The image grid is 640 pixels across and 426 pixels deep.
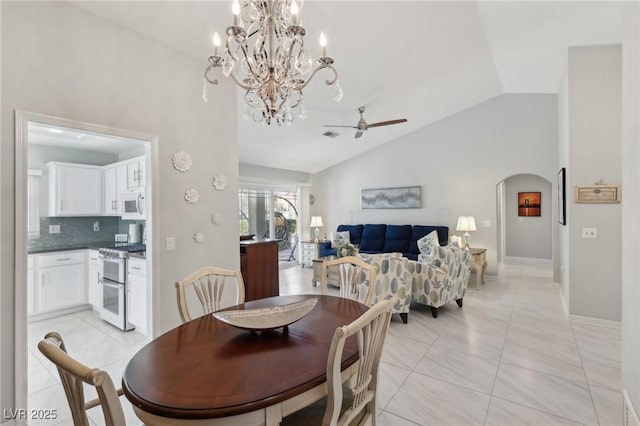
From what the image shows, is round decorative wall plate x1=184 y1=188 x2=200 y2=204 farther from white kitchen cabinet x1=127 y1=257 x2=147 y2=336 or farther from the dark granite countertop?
the dark granite countertop

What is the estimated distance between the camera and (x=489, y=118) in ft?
19.3

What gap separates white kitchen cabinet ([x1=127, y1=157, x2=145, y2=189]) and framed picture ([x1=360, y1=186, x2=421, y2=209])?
490 cm

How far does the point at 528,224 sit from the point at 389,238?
Answer: 12.3 feet

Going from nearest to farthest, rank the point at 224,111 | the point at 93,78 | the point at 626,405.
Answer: the point at 626,405 < the point at 93,78 < the point at 224,111

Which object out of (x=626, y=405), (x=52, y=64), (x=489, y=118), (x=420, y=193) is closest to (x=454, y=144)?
(x=489, y=118)

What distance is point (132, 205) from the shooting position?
13.6 feet

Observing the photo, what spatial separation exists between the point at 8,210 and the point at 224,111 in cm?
200

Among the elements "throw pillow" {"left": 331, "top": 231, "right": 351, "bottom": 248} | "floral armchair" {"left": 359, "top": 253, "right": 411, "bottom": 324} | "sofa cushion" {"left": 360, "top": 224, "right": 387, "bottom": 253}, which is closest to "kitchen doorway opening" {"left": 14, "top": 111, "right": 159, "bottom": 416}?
"floral armchair" {"left": 359, "top": 253, "right": 411, "bottom": 324}

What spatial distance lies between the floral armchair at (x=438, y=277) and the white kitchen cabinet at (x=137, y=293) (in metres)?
3.04

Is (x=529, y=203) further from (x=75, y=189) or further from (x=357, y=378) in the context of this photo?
(x=75, y=189)

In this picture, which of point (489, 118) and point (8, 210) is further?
point (489, 118)

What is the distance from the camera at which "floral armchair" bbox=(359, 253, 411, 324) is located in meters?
3.44

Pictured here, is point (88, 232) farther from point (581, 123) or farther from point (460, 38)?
point (581, 123)

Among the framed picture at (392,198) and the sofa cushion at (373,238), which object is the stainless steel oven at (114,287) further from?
the framed picture at (392,198)
